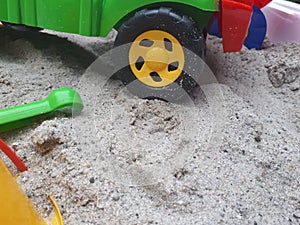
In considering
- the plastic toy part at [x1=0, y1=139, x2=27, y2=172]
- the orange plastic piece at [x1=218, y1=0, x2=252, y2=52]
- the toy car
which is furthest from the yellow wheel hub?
the plastic toy part at [x1=0, y1=139, x2=27, y2=172]

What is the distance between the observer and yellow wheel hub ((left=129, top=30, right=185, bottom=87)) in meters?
1.00

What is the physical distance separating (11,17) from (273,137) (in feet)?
2.32

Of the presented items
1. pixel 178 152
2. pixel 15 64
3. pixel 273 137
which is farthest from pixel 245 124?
pixel 15 64

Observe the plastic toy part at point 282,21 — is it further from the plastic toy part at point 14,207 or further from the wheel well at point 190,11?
the plastic toy part at point 14,207

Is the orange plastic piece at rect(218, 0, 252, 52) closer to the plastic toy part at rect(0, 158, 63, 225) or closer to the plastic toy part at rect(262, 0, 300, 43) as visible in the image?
the plastic toy part at rect(262, 0, 300, 43)

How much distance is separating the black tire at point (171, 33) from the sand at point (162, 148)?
0.04 metres

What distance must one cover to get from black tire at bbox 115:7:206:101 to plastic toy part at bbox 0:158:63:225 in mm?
424

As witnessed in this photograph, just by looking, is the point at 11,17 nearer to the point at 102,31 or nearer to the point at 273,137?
the point at 102,31

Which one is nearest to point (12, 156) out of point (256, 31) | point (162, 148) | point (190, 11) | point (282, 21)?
point (162, 148)

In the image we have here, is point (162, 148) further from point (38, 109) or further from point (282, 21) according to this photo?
point (282, 21)

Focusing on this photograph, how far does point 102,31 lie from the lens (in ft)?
3.41

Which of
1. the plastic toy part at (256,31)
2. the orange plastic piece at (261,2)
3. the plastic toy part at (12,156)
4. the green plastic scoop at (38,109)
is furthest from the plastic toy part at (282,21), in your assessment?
the plastic toy part at (12,156)

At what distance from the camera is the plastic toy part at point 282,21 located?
50.8 inches

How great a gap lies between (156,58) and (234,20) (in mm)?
192
